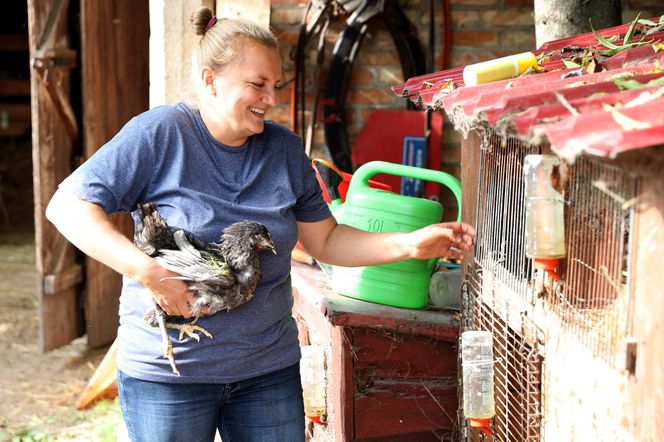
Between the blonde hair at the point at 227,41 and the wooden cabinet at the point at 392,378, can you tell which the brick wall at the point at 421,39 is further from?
the blonde hair at the point at 227,41

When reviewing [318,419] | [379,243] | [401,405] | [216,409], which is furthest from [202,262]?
[318,419]

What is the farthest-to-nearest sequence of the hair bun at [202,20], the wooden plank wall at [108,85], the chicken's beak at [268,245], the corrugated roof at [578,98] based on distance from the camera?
the wooden plank wall at [108,85] → the hair bun at [202,20] → the chicken's beak at [268,245] → the corrugated roof at [578,98]

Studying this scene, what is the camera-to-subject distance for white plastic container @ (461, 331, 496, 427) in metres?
2.30

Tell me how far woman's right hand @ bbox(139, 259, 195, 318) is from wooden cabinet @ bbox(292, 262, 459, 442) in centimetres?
72

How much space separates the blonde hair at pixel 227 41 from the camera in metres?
2.33

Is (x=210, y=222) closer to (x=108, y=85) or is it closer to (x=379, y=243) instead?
(x=379, y=243)

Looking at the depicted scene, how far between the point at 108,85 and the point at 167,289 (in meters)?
3.61

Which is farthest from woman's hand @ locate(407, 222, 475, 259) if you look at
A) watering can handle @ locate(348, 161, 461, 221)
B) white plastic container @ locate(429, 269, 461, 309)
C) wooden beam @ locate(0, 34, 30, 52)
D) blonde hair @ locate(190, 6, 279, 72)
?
wooden beam @ locate(0, 34, 30, 52)

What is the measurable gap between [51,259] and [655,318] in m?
4.64

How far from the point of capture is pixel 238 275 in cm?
225

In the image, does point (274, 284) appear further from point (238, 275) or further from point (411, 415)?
point (411, 415)

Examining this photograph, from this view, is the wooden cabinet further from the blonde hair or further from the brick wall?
the brick wall

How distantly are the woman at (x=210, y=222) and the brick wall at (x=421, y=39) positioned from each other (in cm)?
230

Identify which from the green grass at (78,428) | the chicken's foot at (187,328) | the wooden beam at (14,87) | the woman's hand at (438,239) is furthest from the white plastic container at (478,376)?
the wooden beam at (14,87)
